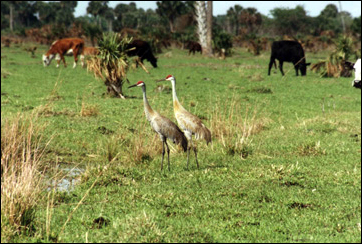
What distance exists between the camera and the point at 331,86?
21.0m

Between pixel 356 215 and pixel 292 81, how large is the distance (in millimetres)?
16817

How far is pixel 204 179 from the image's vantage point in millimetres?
7992

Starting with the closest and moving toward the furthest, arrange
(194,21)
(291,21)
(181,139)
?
1. (181,139)
2. (194,21)
3. (291,21)

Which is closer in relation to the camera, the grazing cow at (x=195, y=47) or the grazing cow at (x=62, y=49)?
the grazing cow at (x=62, y=49)

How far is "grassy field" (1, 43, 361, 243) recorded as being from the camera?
5543 millimetres

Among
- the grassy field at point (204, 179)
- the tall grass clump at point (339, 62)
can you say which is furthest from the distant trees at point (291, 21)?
the grassy field at point (204, 179)

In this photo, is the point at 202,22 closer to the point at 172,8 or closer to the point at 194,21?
the point at 194,21

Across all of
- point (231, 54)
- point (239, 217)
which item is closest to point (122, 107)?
point (239, 217)

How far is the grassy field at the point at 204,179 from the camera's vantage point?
5.54m

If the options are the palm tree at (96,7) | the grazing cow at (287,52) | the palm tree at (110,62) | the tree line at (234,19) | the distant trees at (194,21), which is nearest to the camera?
the palm tree at (110,62)

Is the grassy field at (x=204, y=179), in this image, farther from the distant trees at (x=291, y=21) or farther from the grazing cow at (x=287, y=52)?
the distant trees at (x=291, y=21)

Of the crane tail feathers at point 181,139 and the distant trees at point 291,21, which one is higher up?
the distant trees at point 291,21

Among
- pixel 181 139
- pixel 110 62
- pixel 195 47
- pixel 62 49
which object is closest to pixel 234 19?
pixel 195 47

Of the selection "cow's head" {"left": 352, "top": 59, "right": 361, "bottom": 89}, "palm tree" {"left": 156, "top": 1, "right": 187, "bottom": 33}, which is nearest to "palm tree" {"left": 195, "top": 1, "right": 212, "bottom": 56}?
"cow's head" {"left": 352, "top": 59, "right": 361, "bottom": 89}
